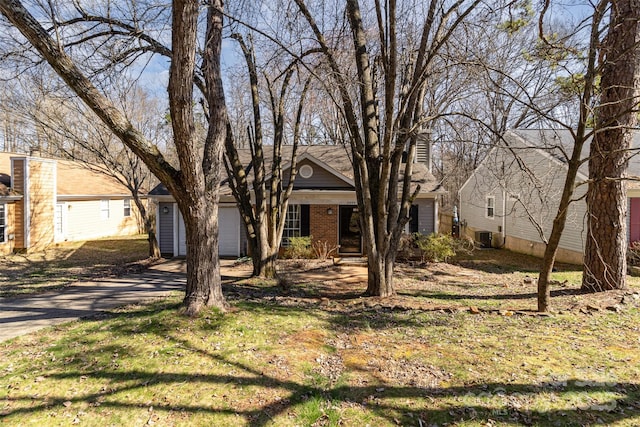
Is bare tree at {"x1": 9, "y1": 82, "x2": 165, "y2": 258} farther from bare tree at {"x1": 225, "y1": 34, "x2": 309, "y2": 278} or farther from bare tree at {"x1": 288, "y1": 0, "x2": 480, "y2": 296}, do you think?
bare tree at {"x1": 288, "y1": 0, "x2": 480, "y2": 296}

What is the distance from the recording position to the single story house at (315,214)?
45.2 ft

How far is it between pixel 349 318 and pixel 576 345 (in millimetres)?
3281

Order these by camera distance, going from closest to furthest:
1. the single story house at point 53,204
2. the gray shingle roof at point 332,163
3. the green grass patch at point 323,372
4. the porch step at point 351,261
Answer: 1. the green grass patch at point 323,372
2. the porch step at point 351,261
3. the gray shingle roof at point 332,163
4. the single story house at point 53,204

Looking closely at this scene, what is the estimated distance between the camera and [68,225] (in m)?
18.3

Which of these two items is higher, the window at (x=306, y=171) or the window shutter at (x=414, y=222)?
the window at (x=306, y=171)

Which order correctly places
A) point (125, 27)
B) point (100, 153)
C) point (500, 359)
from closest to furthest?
1. point (500, 359)
2. point (125, 27)
3. point (100, 153)

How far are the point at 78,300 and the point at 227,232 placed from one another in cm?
725

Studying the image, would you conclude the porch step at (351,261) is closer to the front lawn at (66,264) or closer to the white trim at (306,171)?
the white trim at (306,171)

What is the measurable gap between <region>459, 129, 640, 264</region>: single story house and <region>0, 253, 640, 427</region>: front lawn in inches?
125

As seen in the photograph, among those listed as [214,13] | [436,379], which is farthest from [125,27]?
[436,379]

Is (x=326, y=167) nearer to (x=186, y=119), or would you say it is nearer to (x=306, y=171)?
(x=306, y=171)

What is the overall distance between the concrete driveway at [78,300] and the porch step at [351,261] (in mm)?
5230

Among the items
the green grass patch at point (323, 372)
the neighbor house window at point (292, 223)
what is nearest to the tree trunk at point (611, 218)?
the green grass patch at point (323, 372)

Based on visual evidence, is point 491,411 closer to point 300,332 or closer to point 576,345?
point 576,345
